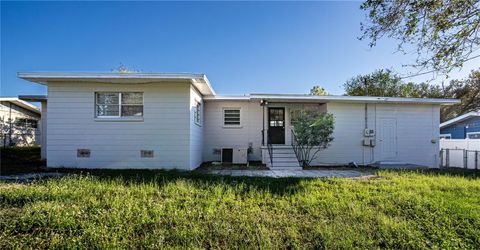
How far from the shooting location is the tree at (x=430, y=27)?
→ 4.65 meters

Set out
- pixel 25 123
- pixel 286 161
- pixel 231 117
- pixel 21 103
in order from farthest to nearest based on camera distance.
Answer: pixel 25 123
pixel 21 103
pixel 231 117
pixel 286 161

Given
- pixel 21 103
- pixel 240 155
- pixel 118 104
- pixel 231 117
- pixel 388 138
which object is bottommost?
pixel 240 155

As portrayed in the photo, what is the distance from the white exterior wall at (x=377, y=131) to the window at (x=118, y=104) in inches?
300

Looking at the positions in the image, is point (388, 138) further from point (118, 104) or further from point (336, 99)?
point (118, 104)

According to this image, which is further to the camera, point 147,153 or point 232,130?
point 232,130

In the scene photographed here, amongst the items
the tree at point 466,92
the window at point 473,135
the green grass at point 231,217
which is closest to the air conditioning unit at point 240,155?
the green grass at point 231,217

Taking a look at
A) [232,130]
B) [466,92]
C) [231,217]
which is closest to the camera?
[231,217]

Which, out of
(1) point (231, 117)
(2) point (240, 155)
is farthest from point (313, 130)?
(1) point (231, 117)

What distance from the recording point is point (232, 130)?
11.7 metres

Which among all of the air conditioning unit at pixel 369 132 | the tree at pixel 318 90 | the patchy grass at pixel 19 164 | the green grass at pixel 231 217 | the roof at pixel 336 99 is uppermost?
the tree at pixel 318 90

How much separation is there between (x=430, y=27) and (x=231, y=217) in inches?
205

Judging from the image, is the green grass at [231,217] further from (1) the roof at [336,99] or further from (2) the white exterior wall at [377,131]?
(1) the roof at [336,99]

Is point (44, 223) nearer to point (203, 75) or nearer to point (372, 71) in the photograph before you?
point (203, 75)

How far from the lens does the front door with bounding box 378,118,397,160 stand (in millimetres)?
11141
